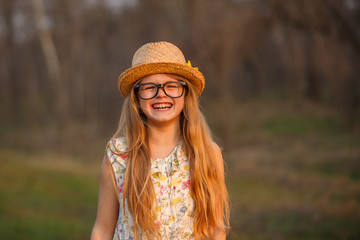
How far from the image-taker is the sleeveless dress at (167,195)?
6.50ft

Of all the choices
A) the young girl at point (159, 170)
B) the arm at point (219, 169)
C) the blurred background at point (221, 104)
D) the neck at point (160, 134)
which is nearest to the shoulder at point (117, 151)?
the young girl at point (159, 170)

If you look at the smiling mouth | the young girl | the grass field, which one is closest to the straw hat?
the young girl

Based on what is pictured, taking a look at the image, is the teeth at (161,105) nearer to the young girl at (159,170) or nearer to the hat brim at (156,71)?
the young girl at (159,170)

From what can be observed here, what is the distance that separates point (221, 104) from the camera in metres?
12.2

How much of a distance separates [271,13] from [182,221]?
7.31 metres

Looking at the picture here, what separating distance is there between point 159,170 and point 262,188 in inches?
248

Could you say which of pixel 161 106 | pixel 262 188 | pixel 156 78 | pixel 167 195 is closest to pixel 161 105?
pixel 161 106

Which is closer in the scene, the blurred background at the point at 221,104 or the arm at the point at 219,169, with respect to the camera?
the arm at the point at 219,169

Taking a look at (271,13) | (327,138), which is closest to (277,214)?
(271,13)

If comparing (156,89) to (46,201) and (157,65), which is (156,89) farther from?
(46,201)

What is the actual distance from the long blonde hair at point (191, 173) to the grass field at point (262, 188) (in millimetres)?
350

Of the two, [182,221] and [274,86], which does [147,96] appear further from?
[274,86]

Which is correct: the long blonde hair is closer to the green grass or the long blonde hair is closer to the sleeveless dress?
the sleeveless dress

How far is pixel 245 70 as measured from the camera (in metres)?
18.1
